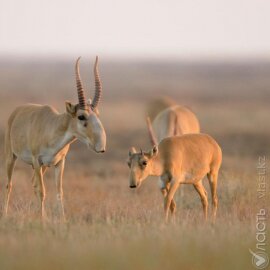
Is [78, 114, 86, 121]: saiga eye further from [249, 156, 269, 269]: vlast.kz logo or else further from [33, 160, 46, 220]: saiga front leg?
[249, 156, 269, 269]: vlast.kz logo

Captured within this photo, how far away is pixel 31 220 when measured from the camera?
35.3 ft

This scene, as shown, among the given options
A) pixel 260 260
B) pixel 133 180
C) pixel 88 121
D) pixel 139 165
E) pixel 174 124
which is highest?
pixel 174 124

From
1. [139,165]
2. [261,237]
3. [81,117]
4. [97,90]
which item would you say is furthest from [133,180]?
[261,237]

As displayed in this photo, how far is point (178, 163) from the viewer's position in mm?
11734

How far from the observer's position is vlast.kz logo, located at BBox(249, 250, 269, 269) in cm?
873

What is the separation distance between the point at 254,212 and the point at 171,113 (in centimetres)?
467

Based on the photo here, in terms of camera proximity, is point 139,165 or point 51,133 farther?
point 51,133

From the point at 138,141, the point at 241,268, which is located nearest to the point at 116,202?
the point at 241,268

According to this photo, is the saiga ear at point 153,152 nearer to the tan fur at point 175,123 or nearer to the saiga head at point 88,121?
the saiga head at point 88,121

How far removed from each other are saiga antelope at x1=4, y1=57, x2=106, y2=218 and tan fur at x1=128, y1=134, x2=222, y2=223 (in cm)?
62

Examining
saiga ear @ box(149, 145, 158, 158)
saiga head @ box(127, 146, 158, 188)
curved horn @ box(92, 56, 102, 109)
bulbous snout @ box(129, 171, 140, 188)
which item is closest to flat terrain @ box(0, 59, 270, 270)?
bulbous snout @ box(129, 171, 140, 188)

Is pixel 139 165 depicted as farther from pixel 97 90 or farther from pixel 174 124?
pixel 174 124

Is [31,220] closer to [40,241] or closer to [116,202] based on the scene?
[40,241]

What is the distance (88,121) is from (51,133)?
2.63 feet
